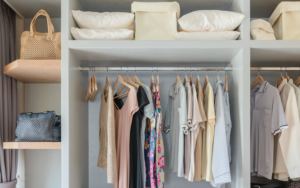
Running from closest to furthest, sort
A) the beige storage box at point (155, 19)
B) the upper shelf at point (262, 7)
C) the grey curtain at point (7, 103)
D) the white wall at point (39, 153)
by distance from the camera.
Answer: the beige storage box at point (155, 19) → the grey curtain at point (7, 103) → the upper shelf at point (262, 7) → the white wall at point (39, 153)

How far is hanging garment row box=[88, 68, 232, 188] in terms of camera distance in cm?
150

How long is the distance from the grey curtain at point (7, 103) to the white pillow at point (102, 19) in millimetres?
618

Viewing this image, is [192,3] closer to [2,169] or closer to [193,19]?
[193,19]

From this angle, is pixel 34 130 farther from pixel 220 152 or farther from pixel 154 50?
pixel 220 152

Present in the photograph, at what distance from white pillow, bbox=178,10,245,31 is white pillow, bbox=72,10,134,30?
349 mm

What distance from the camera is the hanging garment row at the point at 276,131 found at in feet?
4.86

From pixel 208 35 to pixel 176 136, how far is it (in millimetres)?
732

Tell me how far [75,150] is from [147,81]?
82 centimetres

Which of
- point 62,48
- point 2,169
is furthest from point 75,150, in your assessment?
point 62,48

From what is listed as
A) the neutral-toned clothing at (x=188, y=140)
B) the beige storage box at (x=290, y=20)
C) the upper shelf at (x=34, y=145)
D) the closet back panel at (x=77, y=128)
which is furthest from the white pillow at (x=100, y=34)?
the beige storage box at (x=290, y=20)

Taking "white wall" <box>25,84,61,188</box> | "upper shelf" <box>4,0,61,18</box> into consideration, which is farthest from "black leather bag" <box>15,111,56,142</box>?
"upper shelf" <box>4,0,61,18</box>

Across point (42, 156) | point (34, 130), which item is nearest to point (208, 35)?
point (34, 130)

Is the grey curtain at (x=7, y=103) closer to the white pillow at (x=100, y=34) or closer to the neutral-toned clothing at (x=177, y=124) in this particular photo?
the white pillow at (x=100, y=34)

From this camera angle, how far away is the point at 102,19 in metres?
1.45
